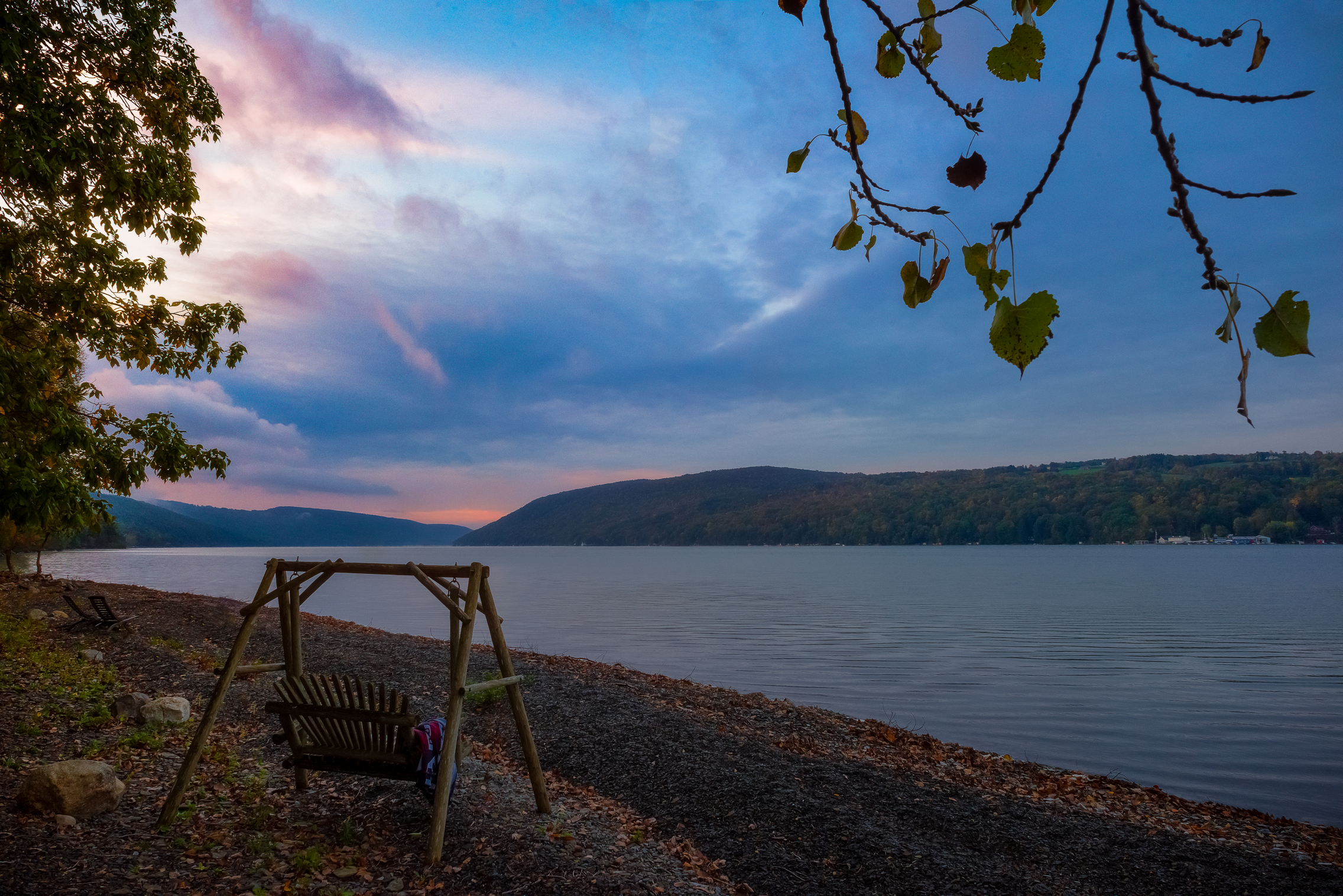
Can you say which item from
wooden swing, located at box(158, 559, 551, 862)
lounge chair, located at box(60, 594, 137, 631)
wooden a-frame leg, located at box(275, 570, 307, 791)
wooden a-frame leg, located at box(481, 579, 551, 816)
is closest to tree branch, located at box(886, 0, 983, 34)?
wooden swing, located at box(158, 559, 551, 862)

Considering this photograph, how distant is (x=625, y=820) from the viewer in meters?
7.70

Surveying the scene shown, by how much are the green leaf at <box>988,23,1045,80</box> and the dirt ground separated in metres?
5.98

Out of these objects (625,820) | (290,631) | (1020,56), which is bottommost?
(625,820)

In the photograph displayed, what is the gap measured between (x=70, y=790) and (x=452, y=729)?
2.94 m

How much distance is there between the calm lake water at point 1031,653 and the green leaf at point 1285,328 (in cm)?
1422

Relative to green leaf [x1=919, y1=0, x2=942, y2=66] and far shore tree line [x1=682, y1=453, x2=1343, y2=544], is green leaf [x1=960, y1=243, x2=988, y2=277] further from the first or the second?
far shore tree line [x1=682, y1=453, x2=1343, y2=544]

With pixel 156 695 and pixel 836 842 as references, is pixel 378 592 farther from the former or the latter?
pixel 836 842

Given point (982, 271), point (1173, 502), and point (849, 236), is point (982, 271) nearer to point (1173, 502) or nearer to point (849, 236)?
point (849, 236)

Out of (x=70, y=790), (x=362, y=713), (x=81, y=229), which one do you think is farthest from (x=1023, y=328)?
(x=81, y=229)

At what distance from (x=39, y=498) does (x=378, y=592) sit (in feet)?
215

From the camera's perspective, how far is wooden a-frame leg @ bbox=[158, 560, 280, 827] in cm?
619

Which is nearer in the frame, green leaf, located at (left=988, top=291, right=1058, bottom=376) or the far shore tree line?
green leaf, located at (left=988, top=291, right=1058, bottom=376)

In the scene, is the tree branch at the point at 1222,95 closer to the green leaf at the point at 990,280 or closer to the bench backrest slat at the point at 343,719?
the green leaf at the point at 990,280

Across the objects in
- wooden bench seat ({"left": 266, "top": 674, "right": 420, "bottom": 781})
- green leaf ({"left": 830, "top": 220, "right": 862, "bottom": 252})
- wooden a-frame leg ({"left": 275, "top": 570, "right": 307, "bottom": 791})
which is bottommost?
wooden bench seat ({"left": 266, "top": 674, "right": 420, "bottom": 781})
